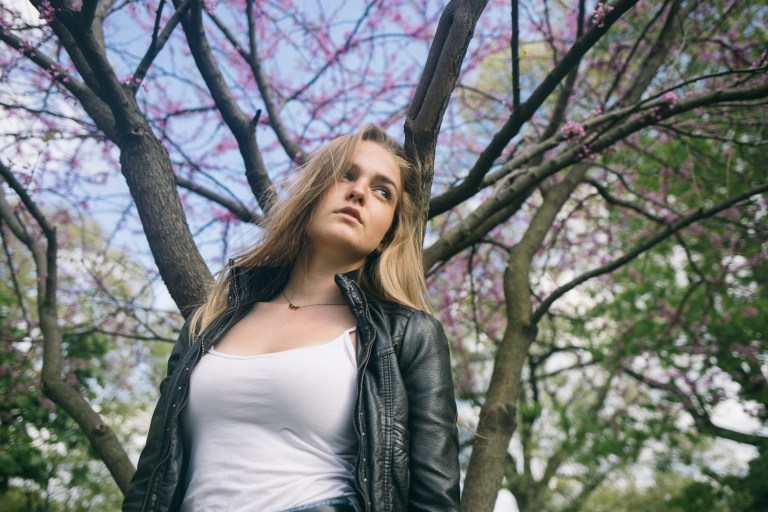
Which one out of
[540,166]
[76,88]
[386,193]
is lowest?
[386,193]

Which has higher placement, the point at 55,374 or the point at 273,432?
the point at 55,374

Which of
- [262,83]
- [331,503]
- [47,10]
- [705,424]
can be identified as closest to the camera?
[331,503]

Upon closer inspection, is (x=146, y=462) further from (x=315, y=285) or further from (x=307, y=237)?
(x=307, y=237)

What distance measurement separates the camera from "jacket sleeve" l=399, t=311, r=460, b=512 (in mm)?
1368

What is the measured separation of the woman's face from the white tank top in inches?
15.0

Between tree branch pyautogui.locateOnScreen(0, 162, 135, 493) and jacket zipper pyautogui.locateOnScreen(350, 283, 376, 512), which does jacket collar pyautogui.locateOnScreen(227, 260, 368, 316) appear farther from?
tree branch pyautogui.locateOnScreen(0, 162, 135, 493)

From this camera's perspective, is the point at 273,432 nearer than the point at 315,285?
Yes

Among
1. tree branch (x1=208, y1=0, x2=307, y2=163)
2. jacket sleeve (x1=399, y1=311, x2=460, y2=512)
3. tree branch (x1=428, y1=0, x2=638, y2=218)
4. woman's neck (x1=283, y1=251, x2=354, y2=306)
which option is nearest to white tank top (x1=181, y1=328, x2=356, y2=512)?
jacket sleeve (x1=399, y1=311, x2=460, y2=512)

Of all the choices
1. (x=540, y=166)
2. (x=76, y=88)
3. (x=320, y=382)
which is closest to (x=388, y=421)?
(x=320, y=382)

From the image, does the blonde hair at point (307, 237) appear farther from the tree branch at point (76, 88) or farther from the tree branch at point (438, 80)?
the tree branch at point (76, 88)

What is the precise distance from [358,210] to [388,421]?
67 centimetres

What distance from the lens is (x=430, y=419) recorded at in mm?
1441

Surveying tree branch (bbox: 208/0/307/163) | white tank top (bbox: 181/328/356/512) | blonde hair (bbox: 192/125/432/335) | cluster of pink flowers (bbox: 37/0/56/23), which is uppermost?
tree branch (bbox: 208/0/307/163)

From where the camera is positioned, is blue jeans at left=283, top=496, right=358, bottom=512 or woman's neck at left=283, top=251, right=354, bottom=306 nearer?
blue jeans at left=283, top=496, right=358, bottom=512
